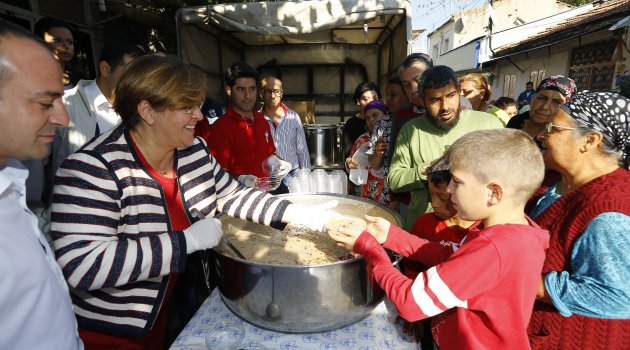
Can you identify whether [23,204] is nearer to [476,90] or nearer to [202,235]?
Answer: [202,235]

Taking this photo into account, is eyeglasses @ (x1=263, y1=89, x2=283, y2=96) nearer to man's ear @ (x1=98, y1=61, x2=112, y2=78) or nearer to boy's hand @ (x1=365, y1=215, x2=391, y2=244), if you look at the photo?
man's ear @ (x1=98, y1=61, x2=112, y2=78)

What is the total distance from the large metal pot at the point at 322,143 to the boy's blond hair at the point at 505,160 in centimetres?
464

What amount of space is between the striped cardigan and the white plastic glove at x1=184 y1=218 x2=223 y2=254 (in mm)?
25

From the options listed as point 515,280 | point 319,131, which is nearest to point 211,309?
point 515,280

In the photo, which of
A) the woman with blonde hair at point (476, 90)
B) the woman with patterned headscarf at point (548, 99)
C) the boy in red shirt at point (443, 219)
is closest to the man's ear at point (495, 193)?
the boy in red shirt at point (443, 219)

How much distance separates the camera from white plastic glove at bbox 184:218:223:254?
4.14ft

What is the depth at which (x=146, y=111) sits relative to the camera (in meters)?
1.35

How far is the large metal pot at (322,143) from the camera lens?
226 inches

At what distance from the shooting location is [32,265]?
93cm

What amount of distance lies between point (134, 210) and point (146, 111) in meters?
0.39

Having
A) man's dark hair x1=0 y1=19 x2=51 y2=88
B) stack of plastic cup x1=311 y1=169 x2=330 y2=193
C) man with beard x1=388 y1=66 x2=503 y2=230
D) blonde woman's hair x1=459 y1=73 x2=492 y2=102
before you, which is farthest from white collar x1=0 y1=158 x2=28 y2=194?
blonde woman's hair x1=459 y1=73 x2=492 y2=102

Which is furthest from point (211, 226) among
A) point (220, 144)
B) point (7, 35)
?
point (220, 144)

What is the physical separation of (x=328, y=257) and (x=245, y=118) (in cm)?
200

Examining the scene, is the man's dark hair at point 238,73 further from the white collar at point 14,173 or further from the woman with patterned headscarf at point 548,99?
the woman with patterned headscarf at point 548,99
